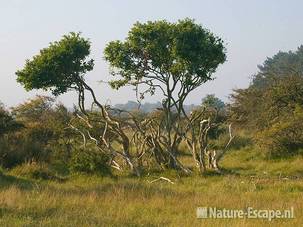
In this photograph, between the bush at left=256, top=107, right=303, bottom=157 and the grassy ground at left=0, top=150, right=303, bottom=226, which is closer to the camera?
the grassy ground at left=0, top=150, right=303, bottom=226

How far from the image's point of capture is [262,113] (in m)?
26.5

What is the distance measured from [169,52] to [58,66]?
4039 millimetres

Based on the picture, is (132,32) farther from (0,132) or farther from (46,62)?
(0,132)

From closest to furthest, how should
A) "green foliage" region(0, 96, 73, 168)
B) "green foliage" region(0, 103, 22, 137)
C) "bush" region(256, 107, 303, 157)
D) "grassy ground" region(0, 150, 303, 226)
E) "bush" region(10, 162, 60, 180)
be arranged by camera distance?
"grassy ground" region(0, 150, 303, 226)
"bush" region(10, 162, 60, 180)
"green foliage" region(0, 96, 73, 168)
"green foliage" region(0, 103, 22, 137)
"bush" region(256, 107, 303, 157)

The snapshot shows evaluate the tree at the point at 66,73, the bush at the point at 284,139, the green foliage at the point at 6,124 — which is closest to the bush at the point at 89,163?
the tree at the point at 66,73

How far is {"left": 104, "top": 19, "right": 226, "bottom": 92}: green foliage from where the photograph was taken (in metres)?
16.0

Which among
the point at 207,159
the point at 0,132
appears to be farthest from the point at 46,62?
the point at 207,159

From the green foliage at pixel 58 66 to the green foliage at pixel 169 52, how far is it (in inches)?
43.4

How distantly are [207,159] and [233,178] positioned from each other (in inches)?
115

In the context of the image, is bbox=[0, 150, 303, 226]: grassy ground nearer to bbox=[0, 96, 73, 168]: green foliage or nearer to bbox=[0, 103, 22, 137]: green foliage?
bbox=[0, 96, 73, 168]: green foliage

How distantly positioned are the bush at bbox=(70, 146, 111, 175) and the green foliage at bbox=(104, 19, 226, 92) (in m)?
3.13

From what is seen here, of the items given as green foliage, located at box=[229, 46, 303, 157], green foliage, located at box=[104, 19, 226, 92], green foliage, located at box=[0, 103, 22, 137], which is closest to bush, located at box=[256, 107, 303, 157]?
green foliage, located at box=[229, 46, 303, 157]

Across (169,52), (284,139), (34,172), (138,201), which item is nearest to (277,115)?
(284,139)

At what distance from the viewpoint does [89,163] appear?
52.8ft
